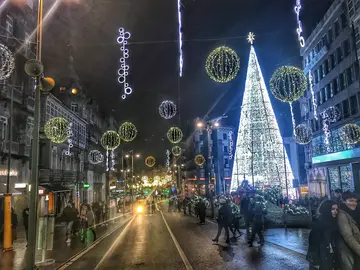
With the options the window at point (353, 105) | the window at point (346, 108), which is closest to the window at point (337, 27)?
the window at point (346, 108)

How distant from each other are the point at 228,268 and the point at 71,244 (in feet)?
28.2

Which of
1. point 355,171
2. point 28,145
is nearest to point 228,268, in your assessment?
point 28,145

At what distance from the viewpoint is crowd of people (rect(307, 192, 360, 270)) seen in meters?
5.88

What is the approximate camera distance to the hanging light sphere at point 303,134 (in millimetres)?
33438

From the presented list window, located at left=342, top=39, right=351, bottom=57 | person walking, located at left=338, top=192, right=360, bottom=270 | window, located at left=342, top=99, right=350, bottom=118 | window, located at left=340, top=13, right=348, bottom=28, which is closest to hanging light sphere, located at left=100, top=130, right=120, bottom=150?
person walking, located at left=338, top=192, right=360, bottom=270

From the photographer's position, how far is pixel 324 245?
6836 millimetres

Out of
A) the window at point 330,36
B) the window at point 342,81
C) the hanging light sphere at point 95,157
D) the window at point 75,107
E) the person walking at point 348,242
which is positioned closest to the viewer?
the person walking at point 348,242

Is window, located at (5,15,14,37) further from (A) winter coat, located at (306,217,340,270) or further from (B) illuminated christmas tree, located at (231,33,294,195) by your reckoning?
(A) winter coat, located at (306,217,340,270)

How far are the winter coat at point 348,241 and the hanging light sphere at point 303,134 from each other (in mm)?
28286

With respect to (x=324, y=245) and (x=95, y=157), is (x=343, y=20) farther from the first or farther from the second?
(x=95, y=157)

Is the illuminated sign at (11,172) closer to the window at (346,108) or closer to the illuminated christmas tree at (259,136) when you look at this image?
the illuminated christmas tree at (259,136)

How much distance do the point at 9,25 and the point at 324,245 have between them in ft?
89.1

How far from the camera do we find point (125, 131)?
2319cm

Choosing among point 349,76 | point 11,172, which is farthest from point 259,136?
point 11,172
